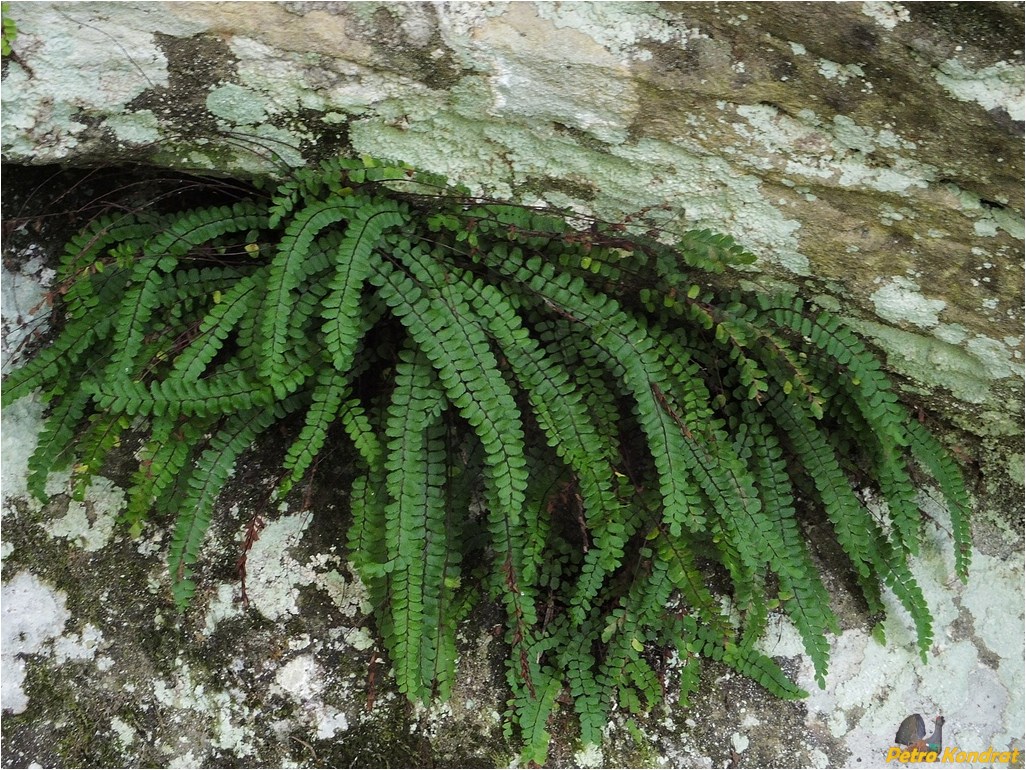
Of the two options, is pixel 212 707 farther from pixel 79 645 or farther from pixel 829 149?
pixel 829 149

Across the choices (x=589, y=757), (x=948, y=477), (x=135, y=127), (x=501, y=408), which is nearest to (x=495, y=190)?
(x=501, y=408)

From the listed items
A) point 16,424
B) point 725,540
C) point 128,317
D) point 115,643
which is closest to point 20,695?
point 115,643

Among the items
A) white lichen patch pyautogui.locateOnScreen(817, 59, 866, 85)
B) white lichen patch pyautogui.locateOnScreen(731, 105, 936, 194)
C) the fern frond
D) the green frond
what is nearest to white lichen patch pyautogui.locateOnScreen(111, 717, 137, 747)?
the fern frond

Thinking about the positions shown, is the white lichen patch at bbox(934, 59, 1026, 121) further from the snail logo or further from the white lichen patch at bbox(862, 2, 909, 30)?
the snail logo

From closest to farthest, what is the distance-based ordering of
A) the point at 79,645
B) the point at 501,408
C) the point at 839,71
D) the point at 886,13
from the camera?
the point at 886,13 < the point at 839,71 < the point at 501,408 < the point at 79,645

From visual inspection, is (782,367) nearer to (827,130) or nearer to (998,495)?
(827,130)

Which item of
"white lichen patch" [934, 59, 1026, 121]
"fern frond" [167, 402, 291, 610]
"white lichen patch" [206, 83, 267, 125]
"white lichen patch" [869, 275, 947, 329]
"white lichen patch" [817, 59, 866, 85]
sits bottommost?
"fern frond" [167, 402, 291, 610]
